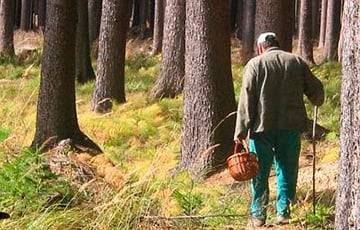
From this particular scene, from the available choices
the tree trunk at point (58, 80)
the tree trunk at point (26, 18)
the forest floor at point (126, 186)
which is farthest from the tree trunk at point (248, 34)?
the tree trunk at point (26, 18)

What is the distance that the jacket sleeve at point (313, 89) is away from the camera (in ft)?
24.3

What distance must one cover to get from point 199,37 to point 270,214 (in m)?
2.95

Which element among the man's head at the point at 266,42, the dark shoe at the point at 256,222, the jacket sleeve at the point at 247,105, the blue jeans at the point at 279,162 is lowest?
the dark shoe at the point at 256,222

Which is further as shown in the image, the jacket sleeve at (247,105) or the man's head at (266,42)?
the man's head at (266,42)

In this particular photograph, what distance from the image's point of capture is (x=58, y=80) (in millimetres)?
10859

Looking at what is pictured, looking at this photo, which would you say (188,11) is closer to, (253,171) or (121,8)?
(253,171)

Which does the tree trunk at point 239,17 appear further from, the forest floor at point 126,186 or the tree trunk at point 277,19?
the tree trunk at point 277,19

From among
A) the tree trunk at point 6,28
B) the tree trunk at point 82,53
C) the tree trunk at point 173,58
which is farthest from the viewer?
the tree trunk at point 6,28

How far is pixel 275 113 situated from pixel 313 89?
438 millimetres

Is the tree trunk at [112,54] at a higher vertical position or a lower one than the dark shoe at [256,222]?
higher

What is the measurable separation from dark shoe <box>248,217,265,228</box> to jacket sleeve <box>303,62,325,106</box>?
1173mm

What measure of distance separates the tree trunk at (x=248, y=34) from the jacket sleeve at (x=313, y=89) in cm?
1457

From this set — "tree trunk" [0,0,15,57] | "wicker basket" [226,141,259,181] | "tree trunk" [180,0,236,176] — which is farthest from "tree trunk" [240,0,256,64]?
"wicker basket" [226,141,259,181]

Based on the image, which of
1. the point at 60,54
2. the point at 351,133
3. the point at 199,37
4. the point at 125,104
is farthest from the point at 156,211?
the point at 125,104
